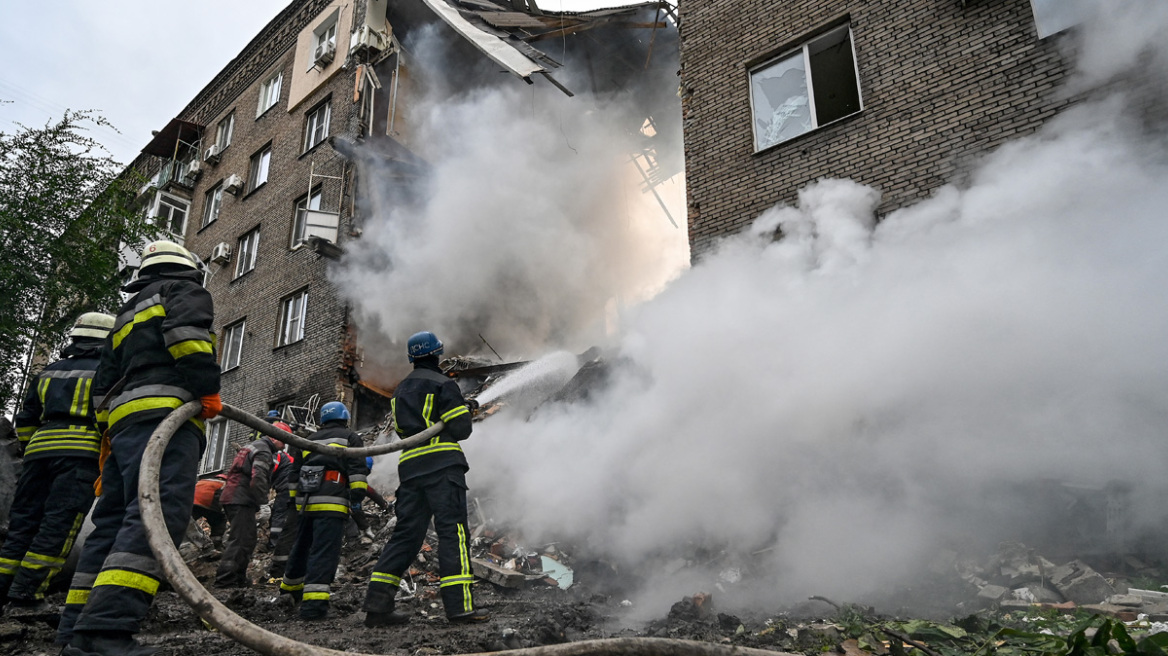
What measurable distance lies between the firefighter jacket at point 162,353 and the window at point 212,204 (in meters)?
16.8

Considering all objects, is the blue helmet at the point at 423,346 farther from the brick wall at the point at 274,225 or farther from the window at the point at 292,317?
the window at the point at 292,317

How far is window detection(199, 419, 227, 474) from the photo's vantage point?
44.3 feet

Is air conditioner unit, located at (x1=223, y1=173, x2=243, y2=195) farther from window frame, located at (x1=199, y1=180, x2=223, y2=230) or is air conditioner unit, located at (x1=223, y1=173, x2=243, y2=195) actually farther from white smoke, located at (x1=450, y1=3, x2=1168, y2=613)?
white smoke, located at (x1=450, y1=3, x2=1168, y2=613)

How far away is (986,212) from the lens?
17.5 feet

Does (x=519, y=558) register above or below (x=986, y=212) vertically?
below

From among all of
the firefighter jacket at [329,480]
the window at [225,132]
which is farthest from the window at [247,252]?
the firefighter jacket at [329,480]

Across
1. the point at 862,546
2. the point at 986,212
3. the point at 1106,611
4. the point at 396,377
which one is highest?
the point at 396,377

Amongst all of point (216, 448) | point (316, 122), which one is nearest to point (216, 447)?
point (216, 448)

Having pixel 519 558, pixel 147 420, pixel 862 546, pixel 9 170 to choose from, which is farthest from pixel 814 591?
pixel 9 170

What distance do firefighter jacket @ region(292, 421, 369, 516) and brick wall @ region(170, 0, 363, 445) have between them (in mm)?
7501

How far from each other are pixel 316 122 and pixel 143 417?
1401 cm

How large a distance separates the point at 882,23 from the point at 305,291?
1149 cm

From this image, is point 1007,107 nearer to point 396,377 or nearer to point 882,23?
point 882,23

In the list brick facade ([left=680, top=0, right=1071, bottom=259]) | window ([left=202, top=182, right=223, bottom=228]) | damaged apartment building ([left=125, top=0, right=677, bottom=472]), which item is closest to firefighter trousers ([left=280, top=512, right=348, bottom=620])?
brick facade ([left=680, top=0, right=1071, bottom=259])
